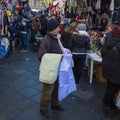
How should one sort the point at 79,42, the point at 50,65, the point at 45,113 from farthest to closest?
the point at 79,42
the point at 45,113
the point at 50,65

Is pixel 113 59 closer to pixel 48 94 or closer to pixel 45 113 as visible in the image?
pixel 48 94

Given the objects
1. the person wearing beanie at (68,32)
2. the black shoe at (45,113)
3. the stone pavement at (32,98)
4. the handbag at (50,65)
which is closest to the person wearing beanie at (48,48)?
the black shoe at (45,113)

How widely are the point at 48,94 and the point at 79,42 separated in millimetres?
2000

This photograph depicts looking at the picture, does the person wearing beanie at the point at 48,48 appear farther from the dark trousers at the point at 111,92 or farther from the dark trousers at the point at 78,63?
the dark trousers at the point at 78,63

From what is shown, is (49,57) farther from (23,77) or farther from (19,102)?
(23,77)

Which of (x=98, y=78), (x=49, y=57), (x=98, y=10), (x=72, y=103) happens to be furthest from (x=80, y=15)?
(x=49, y=57)

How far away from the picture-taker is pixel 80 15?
8.55 metres

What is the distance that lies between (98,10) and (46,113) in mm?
5021

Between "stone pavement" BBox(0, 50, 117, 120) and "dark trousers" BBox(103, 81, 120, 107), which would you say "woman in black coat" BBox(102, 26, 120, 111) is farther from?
"stone pavement" BBox(0, 50, 117, 120)

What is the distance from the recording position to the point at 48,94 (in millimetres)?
3877

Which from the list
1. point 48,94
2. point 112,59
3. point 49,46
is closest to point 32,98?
point 48,94

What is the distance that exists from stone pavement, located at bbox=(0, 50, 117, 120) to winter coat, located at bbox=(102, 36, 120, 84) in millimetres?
749

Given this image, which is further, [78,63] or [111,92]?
[78,63]

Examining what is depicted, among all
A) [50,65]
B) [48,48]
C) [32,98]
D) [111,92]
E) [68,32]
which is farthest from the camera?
[68,32]
